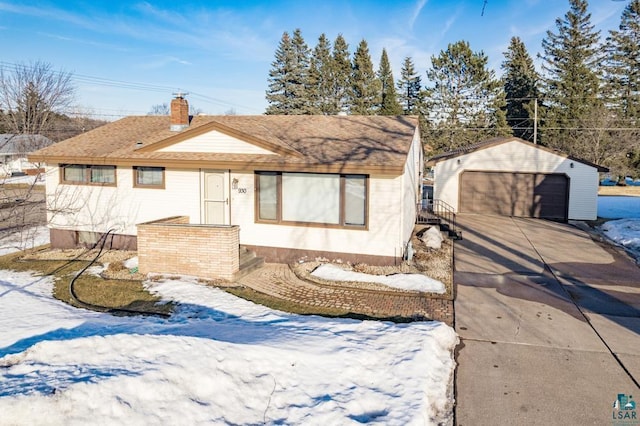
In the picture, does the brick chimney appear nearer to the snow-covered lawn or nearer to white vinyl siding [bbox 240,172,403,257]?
white vinyl siding [bbox 240,172,403,257]

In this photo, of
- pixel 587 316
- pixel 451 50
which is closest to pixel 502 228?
pixel 587 316

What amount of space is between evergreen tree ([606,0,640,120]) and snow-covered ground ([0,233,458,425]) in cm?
4480

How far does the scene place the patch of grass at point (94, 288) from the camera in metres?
9.13

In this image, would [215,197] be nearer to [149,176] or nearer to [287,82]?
[149,176]

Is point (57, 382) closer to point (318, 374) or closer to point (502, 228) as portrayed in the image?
point (318, 374)

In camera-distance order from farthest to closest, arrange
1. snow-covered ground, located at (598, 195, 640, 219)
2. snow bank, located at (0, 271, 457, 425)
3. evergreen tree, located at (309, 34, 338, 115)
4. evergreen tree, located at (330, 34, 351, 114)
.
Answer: evergreen tree, located at (330, 34, 351, 114), evergreen tree, located at (309, 34, 338, 115), snow-covered ground, located at (598, 195, 640, 219), snow bank, located at (0, 271, 457, 425)

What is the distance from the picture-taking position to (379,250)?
1179 centimetres

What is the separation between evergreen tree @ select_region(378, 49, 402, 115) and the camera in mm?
45562

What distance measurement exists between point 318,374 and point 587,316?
5804 mm

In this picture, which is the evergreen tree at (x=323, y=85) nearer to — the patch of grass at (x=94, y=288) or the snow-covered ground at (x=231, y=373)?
the patch of grass at (x=94, y=288)

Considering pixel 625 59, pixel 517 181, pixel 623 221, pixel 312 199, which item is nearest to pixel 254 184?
pixel 312 199

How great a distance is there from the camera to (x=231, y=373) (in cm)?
532

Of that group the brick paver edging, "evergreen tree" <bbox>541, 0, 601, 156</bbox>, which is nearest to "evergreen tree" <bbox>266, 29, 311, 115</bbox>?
"evergreen tree" <bbox>541, 0, 601, 156</bbox>

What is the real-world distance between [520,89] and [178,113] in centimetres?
3847
